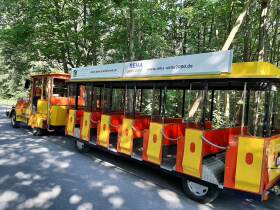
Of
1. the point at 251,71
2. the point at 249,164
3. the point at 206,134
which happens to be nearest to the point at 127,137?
the point at 206,134

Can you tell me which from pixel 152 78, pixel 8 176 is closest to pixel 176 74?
pixel 152 78

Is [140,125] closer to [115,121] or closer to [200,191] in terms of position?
[115,121]

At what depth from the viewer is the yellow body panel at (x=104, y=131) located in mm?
8273

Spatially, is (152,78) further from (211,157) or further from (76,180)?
(76,180)

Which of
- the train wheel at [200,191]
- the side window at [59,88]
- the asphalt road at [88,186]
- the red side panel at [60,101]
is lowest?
the asphalt road at [88,186]

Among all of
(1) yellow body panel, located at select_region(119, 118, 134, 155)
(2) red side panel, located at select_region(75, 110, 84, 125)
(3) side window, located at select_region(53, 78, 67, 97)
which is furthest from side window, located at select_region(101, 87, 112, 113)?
(3) side window, located at select_region(53, 78, 67, 97)

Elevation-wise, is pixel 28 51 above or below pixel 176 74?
above

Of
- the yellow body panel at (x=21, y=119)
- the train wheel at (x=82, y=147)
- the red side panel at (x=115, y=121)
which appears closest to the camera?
the red side panel at (x=115, y=121)

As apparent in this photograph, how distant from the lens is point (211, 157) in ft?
20.9

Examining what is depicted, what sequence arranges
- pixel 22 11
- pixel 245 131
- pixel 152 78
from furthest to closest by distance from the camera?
pixel 22 11 → pixel 245 131 → pixel 152 78

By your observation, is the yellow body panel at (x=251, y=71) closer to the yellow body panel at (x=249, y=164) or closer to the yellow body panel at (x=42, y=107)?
the yellow body panel at (x=249, y=164)

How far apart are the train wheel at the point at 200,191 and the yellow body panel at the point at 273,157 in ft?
3.30

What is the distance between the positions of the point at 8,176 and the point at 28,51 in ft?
46.8

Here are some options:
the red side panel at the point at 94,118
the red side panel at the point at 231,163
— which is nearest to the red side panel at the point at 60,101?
the red side panel at the point at 94,118
